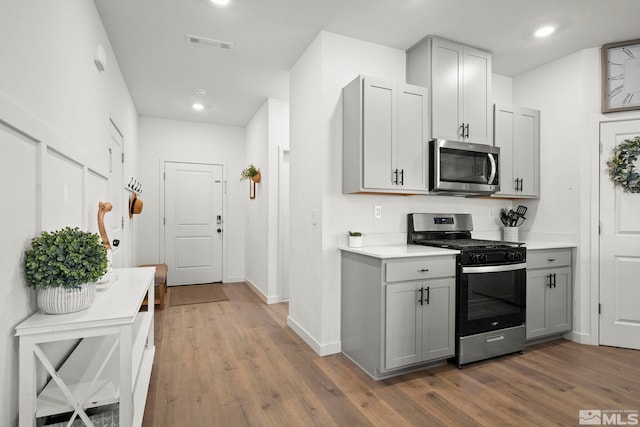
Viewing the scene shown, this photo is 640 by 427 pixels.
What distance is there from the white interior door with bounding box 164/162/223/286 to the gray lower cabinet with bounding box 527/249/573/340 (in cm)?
454

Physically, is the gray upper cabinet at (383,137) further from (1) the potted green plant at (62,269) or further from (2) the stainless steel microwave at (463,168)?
(1) the potted green plant at (62,269)

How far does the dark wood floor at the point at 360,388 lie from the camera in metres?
1.97

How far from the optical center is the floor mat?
4555 millimetres

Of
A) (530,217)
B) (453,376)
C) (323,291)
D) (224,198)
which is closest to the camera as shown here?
(453,376)

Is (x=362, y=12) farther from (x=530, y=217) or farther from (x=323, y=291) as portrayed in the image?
(x=530, y=217)

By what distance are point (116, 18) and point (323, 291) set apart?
9.18 ft

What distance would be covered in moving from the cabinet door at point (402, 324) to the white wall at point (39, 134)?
1983 millimetres

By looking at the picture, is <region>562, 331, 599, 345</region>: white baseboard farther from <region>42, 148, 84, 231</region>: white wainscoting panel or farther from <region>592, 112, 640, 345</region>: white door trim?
<region>42, 148, 84, 231</region>: white wainscoting panel

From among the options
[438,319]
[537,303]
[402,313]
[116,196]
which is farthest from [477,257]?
[116,196]

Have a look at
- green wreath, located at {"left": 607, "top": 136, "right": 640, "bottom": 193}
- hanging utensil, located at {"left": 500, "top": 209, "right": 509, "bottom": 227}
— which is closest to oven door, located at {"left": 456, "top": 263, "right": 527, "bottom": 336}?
hanging utensil, located at {"left": 500, "top": 209, "right": 509, "bottom": 227}

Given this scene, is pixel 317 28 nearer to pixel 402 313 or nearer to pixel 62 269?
pixel 402 313

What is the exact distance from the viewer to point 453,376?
96.8 inches

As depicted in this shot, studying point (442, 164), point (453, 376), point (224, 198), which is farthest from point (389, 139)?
point (224, 198)

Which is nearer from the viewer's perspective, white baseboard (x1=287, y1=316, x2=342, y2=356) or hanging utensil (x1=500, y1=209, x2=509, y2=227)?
white baseboard (x1=287, y1=316, x2=342, y2=356)
